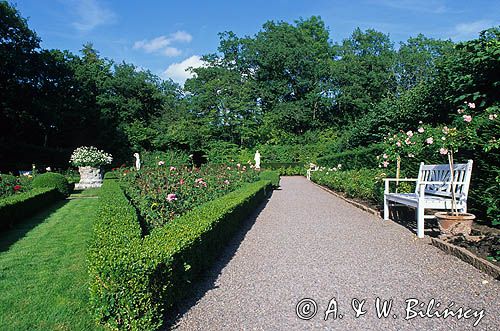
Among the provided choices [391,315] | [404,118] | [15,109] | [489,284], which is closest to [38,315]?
[391,315]

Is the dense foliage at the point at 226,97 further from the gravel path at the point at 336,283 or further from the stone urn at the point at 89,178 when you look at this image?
the gravel path at the point at 336,283

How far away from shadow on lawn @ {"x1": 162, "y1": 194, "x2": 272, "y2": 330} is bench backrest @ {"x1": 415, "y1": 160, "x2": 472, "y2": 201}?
3.24 metres

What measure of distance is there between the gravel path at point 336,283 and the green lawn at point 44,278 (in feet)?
3.01

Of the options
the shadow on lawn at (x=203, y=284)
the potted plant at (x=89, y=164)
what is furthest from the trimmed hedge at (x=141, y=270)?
the potted plant at (x=89, y=164)

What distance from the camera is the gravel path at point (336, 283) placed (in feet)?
9.36

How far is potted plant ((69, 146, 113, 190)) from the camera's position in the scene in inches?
591

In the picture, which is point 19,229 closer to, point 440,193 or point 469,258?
point 469,258

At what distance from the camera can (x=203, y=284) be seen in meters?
3.74

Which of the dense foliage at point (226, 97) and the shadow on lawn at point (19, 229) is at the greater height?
the dense foliage at point (226, 97)

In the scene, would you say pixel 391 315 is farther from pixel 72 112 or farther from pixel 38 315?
pixel 72 112

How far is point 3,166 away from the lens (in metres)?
22.7

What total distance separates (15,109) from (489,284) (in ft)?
92.3

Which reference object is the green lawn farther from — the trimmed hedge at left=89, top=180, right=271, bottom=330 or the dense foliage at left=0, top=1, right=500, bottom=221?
the dense foliage at left=0, top=1, right=500, bottom=221

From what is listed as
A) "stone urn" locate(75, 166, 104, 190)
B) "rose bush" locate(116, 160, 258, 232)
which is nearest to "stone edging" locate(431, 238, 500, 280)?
"rose bush" locate(116, 160, 258, 232)
